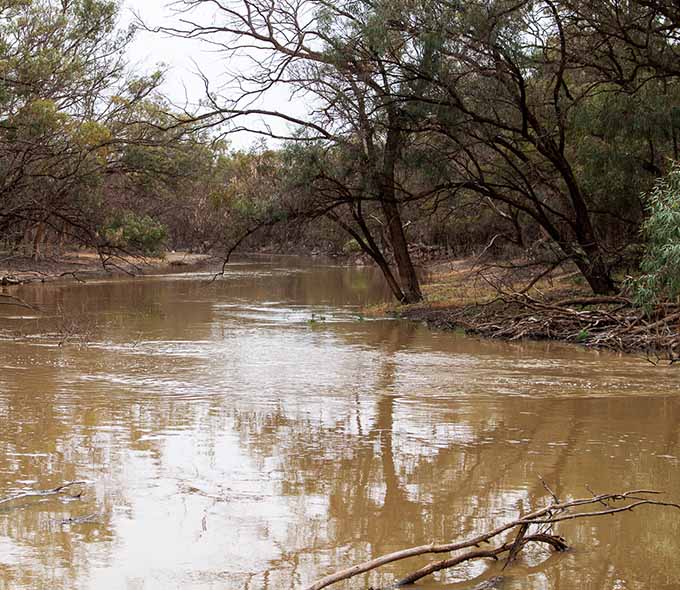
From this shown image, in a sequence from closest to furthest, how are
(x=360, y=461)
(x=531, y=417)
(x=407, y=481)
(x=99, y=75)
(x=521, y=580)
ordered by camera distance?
1. (x=521, y=580)
2. (x=407, y=481)
3. (x=360, y=461)
4. (x=531, y=417)
5. (x=99, y=75)

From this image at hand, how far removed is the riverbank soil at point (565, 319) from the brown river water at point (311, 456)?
462mm

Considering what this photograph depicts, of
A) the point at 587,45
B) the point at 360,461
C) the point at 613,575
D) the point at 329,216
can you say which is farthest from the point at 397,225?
the point at 613,575

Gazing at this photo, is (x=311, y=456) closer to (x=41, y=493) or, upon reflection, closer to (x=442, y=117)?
(x=41, y=493)

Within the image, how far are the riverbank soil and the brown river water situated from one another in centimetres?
46

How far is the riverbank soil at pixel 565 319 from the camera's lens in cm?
1479

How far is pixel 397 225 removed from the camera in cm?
2444

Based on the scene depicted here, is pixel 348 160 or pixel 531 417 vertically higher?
pixel 348 160

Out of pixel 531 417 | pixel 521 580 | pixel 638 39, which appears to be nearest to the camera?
pixel 521 580

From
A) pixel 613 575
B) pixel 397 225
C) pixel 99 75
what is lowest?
pixel 613 575

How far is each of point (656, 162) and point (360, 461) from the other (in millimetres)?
17391

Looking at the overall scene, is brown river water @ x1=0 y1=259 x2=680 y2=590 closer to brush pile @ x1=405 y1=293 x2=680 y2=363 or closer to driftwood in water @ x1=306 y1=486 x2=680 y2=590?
driftwood in water @ x1=306 y1=486 x2=680 y2=590

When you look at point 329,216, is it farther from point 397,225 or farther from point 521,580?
point 521,580

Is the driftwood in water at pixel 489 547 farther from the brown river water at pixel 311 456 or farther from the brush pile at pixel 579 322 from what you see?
the brush pile at pixel 579 322

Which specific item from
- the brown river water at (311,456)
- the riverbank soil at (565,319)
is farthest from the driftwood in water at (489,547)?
the riverbank soil at (565,319)
